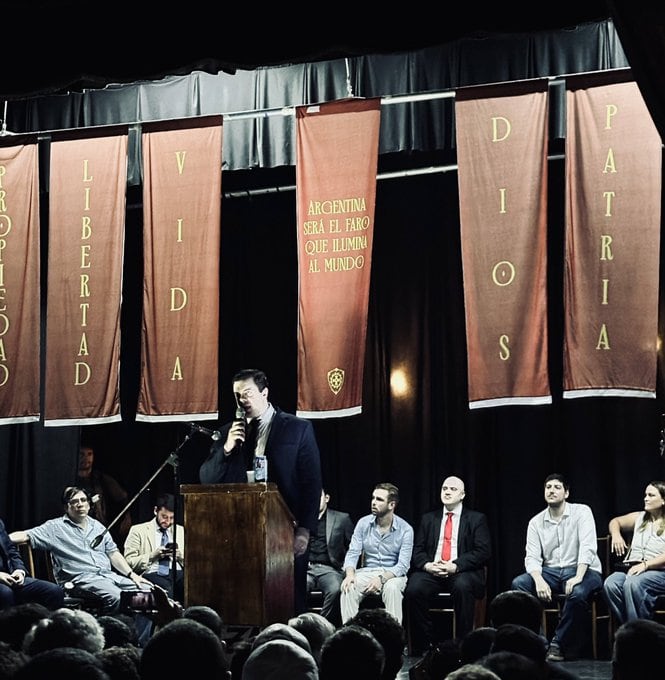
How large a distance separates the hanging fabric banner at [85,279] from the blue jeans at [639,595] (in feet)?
12.6

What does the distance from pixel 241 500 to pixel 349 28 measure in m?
3.04

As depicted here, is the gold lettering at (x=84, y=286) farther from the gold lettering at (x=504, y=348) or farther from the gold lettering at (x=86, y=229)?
the gold lettering at (x=504, y=348)

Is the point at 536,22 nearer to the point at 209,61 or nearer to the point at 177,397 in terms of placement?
the point at 209,61

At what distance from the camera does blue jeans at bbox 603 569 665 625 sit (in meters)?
8.02

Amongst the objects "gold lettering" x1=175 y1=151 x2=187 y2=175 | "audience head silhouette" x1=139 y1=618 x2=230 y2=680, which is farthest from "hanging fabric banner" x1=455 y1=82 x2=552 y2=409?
"audience head silhouette" x1=139 y1=618 x2=230 y2=680

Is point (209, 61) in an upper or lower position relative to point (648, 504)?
upper

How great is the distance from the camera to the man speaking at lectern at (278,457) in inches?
270

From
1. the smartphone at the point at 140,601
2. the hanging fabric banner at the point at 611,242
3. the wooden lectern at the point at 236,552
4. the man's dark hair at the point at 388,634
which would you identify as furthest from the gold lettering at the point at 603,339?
the smartphone at the point at 140,601

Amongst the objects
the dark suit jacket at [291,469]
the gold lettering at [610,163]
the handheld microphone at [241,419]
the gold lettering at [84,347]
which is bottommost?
the dark suit jacket at [291,469]

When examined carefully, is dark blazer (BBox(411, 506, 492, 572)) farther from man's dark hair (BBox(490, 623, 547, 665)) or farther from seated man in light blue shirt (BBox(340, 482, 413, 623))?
man's dark hair (BBox(490, 623, 547, 665))

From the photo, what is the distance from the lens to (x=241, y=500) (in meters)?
→ 6.26

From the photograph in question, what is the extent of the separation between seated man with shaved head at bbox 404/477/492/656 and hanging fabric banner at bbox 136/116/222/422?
8.48 feet

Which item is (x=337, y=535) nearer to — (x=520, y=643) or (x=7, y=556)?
(x=7, y=556)

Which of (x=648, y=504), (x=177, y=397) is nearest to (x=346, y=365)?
(x=177, y=397)
